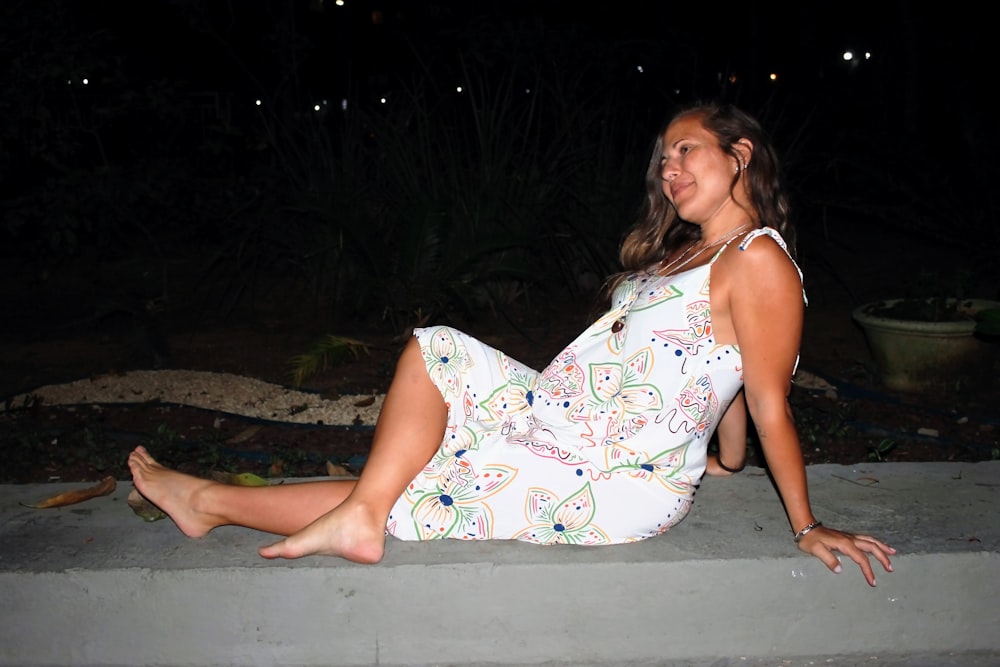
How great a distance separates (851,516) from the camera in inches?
107

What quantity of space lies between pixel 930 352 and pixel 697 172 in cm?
291

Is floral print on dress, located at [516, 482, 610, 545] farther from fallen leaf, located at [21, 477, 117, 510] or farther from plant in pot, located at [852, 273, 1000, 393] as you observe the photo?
plant in pot, located at [852, 273, 1000, 393]

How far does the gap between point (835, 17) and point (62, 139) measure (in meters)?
21.5

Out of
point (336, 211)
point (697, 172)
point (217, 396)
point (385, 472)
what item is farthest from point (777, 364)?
point (336, 211)

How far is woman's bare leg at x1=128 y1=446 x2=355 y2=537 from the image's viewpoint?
8.49 feet

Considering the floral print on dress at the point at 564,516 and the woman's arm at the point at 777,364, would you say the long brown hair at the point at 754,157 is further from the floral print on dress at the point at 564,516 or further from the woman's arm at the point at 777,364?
the floral print on dress at the point at 564,516

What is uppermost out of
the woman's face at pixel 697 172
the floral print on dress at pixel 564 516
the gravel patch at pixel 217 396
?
the woman's face at pixel 697 172

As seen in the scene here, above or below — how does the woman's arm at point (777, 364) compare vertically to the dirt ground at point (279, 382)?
above

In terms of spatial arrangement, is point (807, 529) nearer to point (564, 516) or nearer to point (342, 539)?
point (564, 516)

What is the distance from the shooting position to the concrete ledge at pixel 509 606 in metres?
2.43

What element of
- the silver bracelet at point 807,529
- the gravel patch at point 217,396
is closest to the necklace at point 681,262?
the silver bracelet at point 807,529

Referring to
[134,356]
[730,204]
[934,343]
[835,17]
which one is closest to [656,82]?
[934,343]

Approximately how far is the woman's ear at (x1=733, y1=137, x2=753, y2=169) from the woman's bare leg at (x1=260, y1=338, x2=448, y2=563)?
1.01 metres

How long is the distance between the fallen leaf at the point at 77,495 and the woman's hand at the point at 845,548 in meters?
2.07
